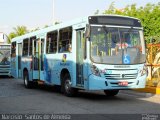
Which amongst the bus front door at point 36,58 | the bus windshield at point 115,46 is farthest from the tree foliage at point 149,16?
the bus windshield at point 115,46

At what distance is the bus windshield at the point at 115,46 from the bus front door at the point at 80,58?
79 cm

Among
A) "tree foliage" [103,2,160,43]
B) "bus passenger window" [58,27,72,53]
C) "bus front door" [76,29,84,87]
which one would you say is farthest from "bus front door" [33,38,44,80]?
"tree foliage" [103,2,160,43]

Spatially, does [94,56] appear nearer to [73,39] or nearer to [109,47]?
[109,47]

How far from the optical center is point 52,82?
1770 cm

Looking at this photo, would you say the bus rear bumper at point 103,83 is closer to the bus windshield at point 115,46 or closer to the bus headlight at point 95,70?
the bus headlight at point 95,70

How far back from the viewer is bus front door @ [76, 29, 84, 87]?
47.9ft

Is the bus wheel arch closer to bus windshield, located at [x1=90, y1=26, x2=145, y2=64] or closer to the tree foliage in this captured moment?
bus windshield, located at [x1=90, y1=26, x2=145, y2=64]

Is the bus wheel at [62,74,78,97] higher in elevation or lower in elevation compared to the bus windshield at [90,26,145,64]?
lower

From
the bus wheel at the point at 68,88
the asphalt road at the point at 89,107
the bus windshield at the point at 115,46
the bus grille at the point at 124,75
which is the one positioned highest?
the bus windshield at the point at 115,46

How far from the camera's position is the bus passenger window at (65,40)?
15.7 meters

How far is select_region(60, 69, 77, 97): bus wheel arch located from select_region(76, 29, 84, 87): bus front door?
877 mm

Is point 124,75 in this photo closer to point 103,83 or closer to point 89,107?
point 103,83

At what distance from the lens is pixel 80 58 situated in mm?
14805

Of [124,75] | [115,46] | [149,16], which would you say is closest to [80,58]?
[115,46]
